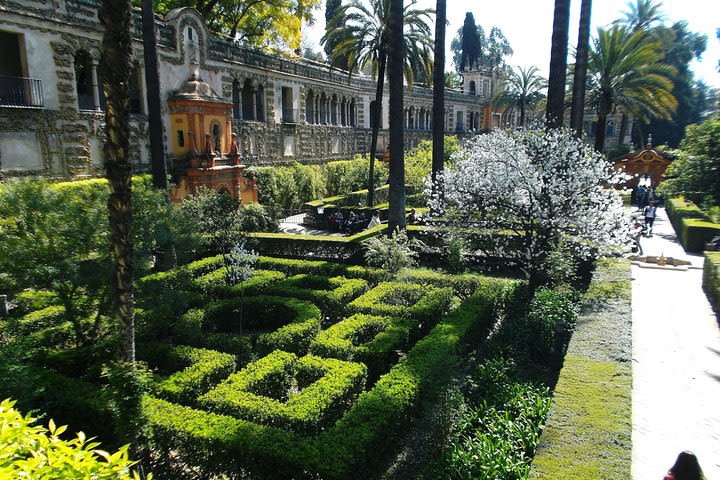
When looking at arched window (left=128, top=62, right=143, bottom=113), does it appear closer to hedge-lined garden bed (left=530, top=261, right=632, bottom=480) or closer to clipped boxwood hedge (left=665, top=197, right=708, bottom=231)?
hedge-lined garden bed (left=530, top=261, right=632, bottom=480)

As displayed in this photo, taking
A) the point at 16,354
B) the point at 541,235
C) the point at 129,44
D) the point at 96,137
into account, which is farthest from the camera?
the point at 96,137

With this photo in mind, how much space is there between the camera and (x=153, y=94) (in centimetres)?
1432

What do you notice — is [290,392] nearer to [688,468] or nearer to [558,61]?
[688,468]

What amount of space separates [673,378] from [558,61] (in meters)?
10.1

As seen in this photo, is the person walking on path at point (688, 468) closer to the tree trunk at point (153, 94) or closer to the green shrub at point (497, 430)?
the green shrub at point (497, 430)

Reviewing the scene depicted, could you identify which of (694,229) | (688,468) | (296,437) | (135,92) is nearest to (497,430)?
(688,468)

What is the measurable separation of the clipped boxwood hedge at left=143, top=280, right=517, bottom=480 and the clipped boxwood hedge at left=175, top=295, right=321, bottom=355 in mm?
2594

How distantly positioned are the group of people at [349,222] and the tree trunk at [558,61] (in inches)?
397

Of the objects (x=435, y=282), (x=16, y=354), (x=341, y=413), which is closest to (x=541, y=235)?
(x=435, y=282)

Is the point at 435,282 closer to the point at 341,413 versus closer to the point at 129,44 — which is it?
the point at 341,413

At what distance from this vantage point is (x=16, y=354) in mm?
6875

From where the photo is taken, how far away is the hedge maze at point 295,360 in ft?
20.3

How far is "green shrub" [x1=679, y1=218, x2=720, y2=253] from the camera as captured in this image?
19.1 metres

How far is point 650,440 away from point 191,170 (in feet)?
64.9
